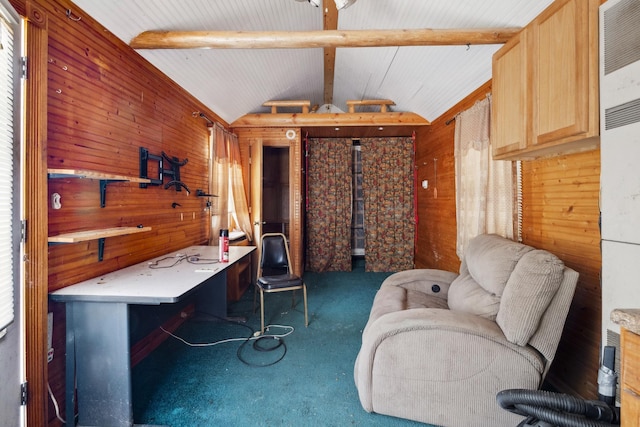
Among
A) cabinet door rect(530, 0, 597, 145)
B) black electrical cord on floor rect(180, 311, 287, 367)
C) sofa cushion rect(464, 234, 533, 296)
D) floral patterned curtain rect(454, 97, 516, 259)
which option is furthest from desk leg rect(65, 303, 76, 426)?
floral patterned curtain rect(454, 97, 516, 259)

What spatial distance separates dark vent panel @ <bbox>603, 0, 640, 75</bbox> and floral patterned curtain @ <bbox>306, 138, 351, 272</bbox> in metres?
3.59

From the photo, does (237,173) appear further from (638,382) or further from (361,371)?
(638,382)

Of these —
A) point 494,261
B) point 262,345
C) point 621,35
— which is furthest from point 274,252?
point 621,35

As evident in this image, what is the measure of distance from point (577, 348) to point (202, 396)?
7.57ft

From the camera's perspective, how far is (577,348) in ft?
5.43

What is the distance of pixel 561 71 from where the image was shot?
4.55 ft

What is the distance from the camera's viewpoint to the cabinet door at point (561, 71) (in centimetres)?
128

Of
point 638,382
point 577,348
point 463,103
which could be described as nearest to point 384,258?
point 463,103

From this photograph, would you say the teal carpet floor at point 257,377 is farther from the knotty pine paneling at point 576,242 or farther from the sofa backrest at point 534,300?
the knotty pine paneling at point 576,242

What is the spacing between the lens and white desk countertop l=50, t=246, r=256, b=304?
135 centimetres

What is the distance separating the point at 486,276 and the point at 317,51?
2.94m

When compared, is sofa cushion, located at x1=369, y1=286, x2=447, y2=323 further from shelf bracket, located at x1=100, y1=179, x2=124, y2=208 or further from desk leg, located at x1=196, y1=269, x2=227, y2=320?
shelf bracket, located at x1=100, y1=179, x2=124, y2=208

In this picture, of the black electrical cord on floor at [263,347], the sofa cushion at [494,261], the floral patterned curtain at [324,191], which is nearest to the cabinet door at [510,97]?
the sofa cushion at [494,261]

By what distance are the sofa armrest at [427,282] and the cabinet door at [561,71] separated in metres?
1.29
